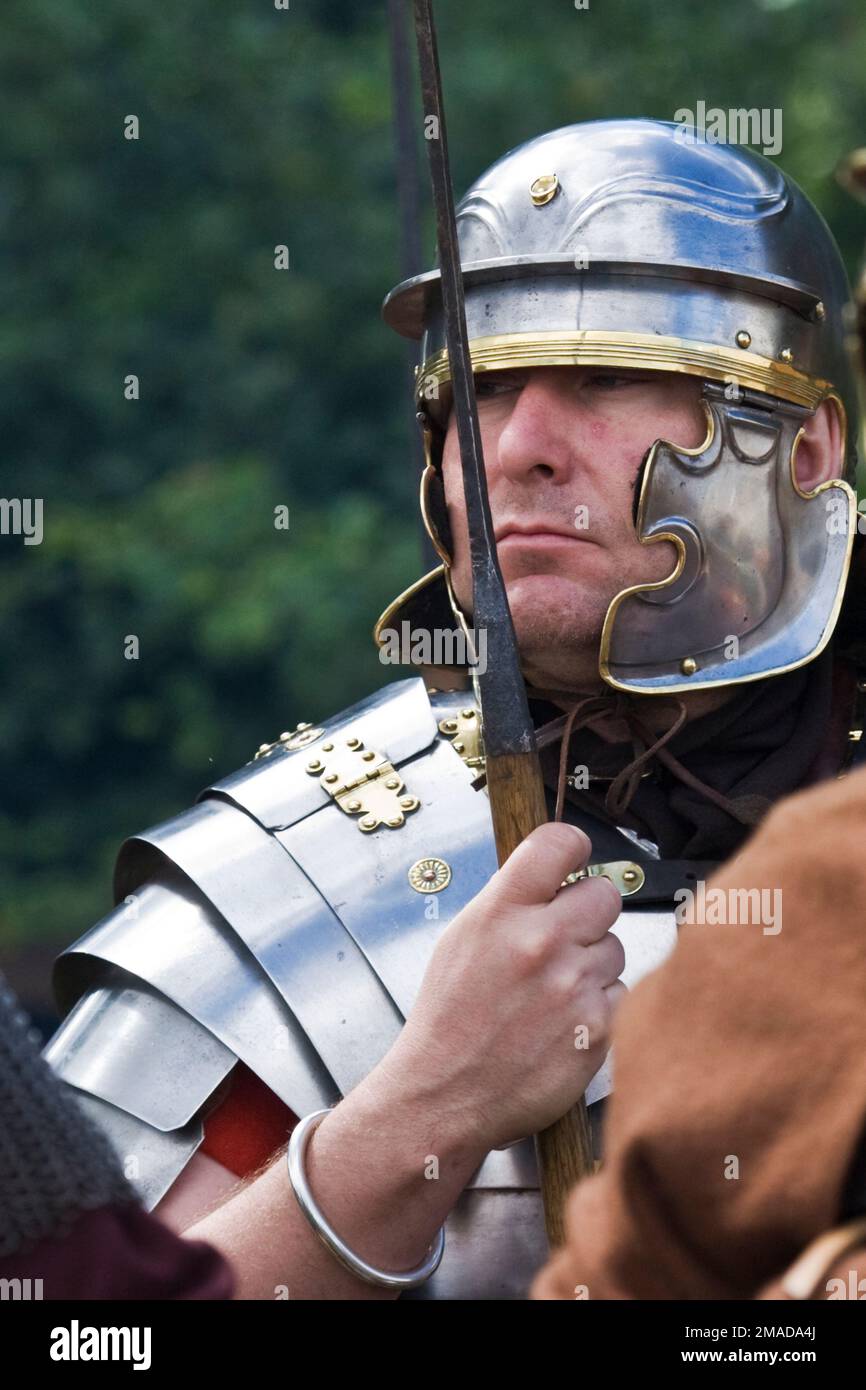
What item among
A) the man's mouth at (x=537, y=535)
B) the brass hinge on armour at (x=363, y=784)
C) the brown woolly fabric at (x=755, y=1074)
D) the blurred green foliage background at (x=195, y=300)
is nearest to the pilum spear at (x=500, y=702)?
the man's mouth at (x=537, y=535)

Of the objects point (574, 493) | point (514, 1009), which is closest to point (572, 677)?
point (574, 493)

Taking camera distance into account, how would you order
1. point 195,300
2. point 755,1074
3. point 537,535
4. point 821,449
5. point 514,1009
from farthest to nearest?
point 195,300 < point 821,449 < point 537,535 < point 514,1009 < point 755,1074

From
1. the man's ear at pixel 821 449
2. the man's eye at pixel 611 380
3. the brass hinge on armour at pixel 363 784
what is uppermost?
the man's eye at pixel 611 380

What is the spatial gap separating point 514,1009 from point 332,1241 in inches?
11.6

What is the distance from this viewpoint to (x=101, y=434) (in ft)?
26.5

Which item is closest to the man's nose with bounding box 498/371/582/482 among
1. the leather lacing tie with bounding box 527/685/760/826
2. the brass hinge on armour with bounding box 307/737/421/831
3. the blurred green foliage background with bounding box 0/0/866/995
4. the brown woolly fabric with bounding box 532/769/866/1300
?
the leather lacing tie with bounding box 527/685/760/826

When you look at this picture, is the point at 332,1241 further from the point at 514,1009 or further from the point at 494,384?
the point at 494,384

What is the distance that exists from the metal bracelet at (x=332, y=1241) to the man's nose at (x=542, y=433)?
79 cm

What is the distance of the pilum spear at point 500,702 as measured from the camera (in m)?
2.40

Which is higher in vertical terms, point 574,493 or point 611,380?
point 611,380

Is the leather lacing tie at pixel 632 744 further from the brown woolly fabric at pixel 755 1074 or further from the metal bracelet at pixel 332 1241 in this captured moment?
the brown woolly fabric at pixel 755 1074

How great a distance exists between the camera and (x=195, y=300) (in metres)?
8.10

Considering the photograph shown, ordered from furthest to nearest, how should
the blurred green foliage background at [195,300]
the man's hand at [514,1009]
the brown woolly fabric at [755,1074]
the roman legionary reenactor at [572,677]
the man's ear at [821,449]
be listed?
the blurred green foliage background at [195,300]
the man's ear at [821,449]
the roman legionary reenactor at [572,677]
the man's hand at [514,1009]
the brown woolly fabric at [755,1074]

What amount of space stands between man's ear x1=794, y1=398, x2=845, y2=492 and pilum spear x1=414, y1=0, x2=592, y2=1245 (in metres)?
0.64
